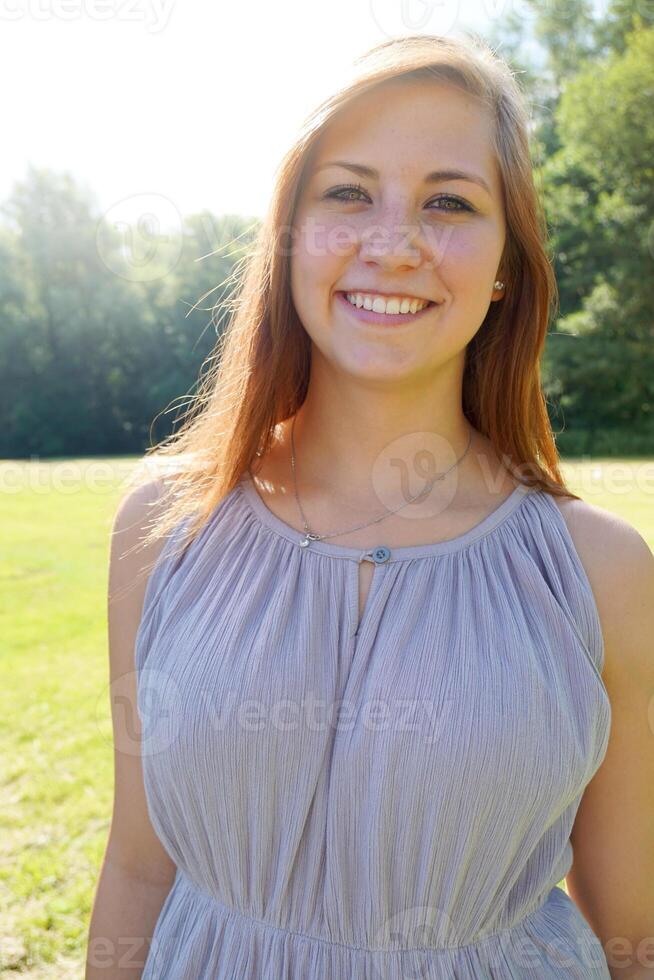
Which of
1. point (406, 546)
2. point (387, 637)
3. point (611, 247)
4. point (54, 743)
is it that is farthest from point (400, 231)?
point (611, 247)

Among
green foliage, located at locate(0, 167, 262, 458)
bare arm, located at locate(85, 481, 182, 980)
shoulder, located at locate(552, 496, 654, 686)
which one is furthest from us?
green foliage, located at locate(0, 167, 262, 458)

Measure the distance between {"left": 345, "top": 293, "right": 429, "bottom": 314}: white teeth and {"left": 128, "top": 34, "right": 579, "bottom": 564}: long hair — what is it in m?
0.25

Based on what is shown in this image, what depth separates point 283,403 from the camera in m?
2.01

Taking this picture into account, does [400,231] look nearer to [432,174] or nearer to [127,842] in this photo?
[432,174]

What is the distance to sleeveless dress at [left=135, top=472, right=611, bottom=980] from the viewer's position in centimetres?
147

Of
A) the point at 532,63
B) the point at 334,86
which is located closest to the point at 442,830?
the point at 334,86

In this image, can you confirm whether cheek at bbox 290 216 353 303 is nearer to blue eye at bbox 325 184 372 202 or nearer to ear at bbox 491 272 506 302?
blue eye at bbox 325 184 372 202

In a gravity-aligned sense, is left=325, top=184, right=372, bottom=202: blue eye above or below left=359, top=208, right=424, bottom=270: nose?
above

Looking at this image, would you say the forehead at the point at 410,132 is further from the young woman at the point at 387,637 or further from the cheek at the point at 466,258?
the cheek at the point at 466,258

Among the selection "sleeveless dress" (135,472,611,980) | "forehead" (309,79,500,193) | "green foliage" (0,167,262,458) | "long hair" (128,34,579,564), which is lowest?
"green foliage" (0,167,262,458)

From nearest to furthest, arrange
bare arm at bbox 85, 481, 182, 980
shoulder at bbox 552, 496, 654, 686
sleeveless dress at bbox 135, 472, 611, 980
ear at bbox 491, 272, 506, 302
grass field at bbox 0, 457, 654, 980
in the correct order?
1. sleeveless dress at bbox 135, 472, 611, 980
2. shoulder at bbox 552, 496, 654, 686
3. bare arm at bbox 85, 481, 182, 980
4. ear at bbox 491, 272, 506, 302
5. grass field at bbox 0, 457, 654, 980

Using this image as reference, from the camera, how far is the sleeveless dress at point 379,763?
147 centimetres

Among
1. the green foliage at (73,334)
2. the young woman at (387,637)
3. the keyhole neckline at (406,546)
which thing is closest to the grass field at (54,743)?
the keyhole neckline at (406,546)

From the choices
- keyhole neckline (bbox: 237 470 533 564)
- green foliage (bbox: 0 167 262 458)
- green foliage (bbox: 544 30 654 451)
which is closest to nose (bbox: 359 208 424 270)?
keyhole neckline (bbox: 237 470 533 564)
